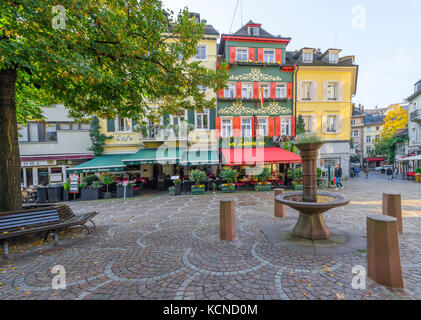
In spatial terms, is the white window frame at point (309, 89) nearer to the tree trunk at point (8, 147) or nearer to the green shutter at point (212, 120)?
the green shutter at point (212, 120)

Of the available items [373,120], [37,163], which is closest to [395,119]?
[373,120]

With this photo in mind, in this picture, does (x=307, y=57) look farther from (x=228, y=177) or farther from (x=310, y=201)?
(x=310, y=201)

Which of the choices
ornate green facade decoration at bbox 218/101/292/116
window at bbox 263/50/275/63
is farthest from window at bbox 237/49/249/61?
ornate green facade decoration at bbox 218/101/292/116

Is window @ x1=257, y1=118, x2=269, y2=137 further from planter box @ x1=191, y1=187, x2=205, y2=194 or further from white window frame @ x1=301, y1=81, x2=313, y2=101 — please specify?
planter box @ x1=191, y1=187, x2=205, y2=194

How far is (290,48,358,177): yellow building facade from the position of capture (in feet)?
56.8

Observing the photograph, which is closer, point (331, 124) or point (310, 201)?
point (310, 201)

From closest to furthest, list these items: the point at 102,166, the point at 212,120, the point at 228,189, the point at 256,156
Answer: the point at 102,166
the point at 228,189
the point at 256,156
the point at 212,120

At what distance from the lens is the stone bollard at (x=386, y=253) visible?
9.26ft

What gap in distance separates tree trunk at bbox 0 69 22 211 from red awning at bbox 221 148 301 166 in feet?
34.2

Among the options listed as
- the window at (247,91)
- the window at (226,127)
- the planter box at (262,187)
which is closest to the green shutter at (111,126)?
the window at (226,127)

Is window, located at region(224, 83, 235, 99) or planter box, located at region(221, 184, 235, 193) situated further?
window, located at region(224, 83, 235, 99)

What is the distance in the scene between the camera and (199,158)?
1385 cm

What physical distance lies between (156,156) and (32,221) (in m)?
9.12

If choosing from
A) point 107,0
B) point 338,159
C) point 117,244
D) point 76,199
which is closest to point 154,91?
point 107,0
